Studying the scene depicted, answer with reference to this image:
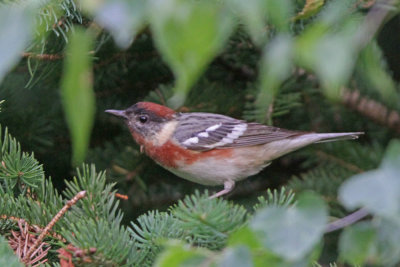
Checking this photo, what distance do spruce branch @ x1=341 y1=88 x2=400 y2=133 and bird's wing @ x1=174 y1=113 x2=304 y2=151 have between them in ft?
1.33

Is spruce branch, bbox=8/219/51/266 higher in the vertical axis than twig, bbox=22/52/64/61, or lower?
lower

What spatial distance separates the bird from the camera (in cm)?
320

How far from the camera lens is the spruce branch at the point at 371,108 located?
3191mm

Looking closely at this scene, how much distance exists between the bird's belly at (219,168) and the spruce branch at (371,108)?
566 millimetres

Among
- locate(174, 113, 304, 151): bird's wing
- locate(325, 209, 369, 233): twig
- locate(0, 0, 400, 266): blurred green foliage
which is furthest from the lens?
locate(174, 113, 304, 151): bird's wing

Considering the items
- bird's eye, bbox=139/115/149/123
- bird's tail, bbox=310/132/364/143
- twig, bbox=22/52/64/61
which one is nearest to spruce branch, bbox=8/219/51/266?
twig, bbox=22/52/64/61

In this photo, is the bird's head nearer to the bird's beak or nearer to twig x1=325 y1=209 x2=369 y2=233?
the bird's beak

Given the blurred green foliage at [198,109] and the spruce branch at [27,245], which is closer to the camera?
the blurred green foliage at [198,109]

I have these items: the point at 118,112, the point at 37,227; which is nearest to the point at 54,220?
the point at 37,227

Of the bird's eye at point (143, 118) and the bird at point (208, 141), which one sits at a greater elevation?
the bird's eye at point (143, 118)

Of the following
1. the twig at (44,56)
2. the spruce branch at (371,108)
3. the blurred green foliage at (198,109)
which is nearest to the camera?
the blurred green foliage at (198,109)

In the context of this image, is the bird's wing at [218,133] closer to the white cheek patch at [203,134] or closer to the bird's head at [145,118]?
the white cheek patch at [203,134]

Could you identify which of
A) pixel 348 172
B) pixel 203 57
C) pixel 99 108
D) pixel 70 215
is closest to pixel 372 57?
pixel 203 57

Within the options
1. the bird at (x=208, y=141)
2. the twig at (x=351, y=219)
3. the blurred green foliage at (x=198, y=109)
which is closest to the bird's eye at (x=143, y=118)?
the bird at (x=208, y=141)
